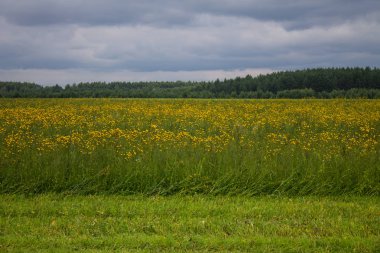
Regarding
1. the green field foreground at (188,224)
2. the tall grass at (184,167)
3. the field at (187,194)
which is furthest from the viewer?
the tall grass at (184,167)

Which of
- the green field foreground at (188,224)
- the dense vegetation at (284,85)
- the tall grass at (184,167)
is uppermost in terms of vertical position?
the dense vegetation at (284,85)

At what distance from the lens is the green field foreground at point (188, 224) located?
5.75 meters

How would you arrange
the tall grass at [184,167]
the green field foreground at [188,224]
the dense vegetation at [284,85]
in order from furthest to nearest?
the dense vegetation at [284,85] → the tall grass at [184,167] → the green field foreground at [188,224]

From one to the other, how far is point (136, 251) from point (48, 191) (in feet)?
13.4

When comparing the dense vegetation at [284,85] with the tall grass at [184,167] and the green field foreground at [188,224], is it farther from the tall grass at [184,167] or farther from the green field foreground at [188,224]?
the green field foreground at [188,224]

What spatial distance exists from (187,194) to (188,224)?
7.17ft

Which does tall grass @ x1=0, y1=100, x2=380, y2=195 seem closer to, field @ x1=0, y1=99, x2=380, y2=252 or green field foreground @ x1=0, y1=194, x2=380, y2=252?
field @ x1=0, y1=99, x2=380, y2=252

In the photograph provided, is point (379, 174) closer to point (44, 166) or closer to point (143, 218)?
point (143, 218)

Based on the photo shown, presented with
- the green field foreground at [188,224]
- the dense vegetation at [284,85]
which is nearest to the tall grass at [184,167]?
the green field foreground at [188,224]

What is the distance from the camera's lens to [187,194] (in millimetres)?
8812

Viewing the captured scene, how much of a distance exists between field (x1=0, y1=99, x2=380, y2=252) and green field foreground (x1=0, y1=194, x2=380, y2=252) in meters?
0.02

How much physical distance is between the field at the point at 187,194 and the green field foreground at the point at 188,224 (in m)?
0.02

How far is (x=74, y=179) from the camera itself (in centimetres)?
911

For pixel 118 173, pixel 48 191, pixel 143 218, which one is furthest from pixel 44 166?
pixel 143 218
